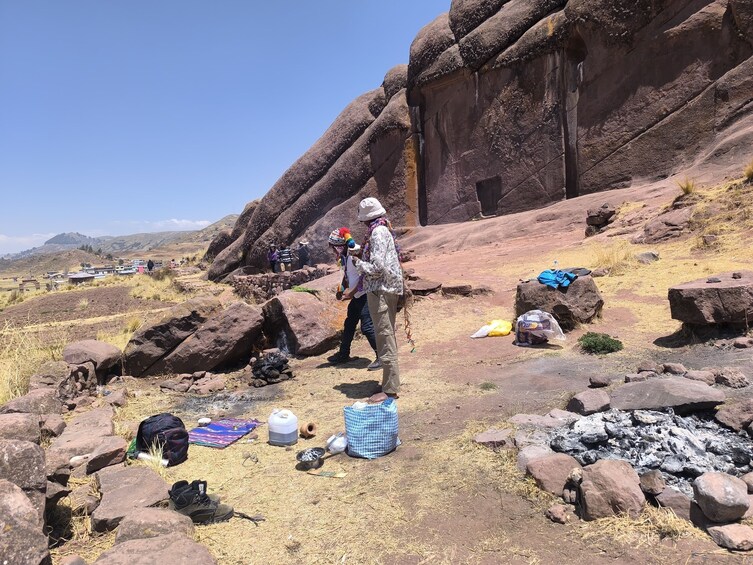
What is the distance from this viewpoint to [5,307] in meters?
22.6

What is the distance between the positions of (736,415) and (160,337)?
6885 mm

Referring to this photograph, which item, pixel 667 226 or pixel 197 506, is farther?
pixel 667 226

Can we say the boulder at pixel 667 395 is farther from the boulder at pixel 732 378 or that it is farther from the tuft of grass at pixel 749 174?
the tuft of grass at pixel 749 174

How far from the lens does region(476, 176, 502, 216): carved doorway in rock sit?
20891mm

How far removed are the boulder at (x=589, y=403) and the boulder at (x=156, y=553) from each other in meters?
2.99

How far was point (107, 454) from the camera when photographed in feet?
13.7

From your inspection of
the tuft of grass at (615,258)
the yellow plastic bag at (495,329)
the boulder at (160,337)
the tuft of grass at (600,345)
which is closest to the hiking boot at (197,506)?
the boulder at (160,337)

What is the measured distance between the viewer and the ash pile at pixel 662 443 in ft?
10.4

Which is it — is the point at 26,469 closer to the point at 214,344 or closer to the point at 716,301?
the point at 214,344

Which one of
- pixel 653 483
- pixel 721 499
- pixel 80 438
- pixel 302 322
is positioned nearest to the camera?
pixel 721 499

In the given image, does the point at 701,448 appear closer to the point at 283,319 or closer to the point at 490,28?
the point at 283,319

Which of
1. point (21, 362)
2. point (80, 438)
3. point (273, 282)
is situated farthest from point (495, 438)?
point (273, 282)

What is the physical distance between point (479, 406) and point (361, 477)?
1.60 meters

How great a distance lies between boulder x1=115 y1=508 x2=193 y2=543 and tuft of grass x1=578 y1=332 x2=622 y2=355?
497 centimetres
